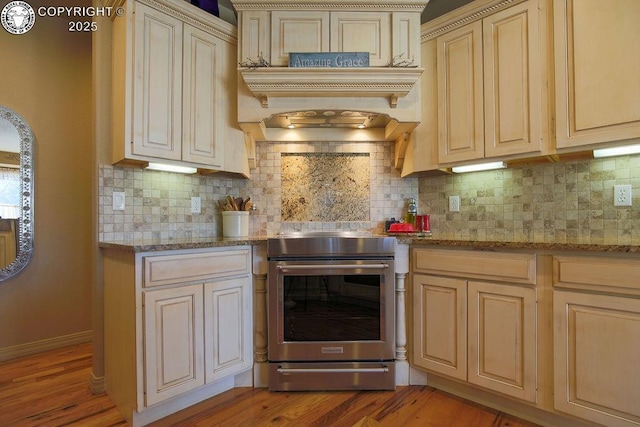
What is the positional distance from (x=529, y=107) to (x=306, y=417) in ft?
6.59

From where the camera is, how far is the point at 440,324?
1773mm

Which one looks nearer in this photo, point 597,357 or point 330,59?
point 597,357

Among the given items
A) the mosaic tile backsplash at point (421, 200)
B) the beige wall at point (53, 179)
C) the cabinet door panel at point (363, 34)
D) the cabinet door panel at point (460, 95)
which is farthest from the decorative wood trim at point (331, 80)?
the beige wall at point (53, 179)

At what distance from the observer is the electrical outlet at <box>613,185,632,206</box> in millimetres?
1620

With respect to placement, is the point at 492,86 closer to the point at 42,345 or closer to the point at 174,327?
the point at 174,327

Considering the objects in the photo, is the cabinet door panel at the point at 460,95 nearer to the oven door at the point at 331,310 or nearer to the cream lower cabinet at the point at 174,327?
the oven door at the point at 331,310

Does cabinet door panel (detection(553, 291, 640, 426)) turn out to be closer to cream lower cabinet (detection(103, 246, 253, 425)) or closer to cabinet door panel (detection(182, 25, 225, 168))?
cream lower cabinet (detection(103, 246, 253, 425))

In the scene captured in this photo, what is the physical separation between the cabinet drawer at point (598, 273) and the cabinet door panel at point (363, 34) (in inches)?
57.7

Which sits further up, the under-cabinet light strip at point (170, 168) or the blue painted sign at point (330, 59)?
the blue painted sign at point (330, 59)

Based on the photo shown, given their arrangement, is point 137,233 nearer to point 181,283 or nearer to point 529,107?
point 181,283

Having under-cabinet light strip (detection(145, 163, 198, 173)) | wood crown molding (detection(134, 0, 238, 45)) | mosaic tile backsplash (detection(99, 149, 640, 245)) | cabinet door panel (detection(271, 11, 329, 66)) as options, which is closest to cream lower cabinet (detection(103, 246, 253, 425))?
mosaic tile backsplash (detection(99, 149, 640, 245))

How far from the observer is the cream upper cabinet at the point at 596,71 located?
1.42 metres

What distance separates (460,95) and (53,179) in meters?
3.07

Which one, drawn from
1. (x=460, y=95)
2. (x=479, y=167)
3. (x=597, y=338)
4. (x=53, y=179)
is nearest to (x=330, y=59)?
(x=460, y=95)
